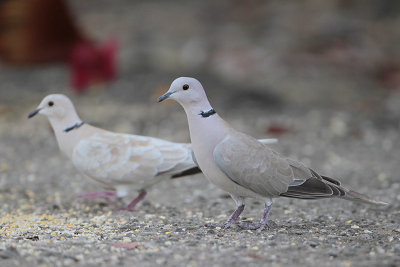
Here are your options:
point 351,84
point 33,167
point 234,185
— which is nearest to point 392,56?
point 351,84

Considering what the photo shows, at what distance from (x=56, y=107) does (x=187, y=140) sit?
105 inches

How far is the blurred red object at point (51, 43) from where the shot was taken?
8664mm

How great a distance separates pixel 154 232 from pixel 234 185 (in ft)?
1.68

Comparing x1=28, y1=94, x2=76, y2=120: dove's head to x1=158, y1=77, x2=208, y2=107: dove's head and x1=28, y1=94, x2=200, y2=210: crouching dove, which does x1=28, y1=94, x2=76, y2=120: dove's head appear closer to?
x1=28, y1=94, x2=200, y2=210: crouching dove

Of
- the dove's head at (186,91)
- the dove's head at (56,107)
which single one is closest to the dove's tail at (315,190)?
the dove's head at (186,91)

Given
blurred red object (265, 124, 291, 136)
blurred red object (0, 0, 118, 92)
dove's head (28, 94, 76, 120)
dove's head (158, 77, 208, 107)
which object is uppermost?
blurred red object (0, 0, 118, 92)

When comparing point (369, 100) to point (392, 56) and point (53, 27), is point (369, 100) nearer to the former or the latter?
point (392, 56)

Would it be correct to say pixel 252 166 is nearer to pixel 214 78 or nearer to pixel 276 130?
pixel 276 130

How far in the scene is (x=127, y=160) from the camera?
442 centimetres

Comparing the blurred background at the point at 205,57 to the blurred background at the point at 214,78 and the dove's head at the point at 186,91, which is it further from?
the dove's head at the point at 186,91

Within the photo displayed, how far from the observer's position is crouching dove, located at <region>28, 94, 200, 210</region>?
14.4 ft

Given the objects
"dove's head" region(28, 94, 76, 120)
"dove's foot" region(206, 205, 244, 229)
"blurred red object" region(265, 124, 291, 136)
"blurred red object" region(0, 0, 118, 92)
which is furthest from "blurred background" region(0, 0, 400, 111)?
"dove's foot" region(206, 205, 244, 229)

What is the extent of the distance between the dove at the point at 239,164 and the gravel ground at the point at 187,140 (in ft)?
0.76

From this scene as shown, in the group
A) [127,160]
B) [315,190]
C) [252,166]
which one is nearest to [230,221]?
[252,166]
